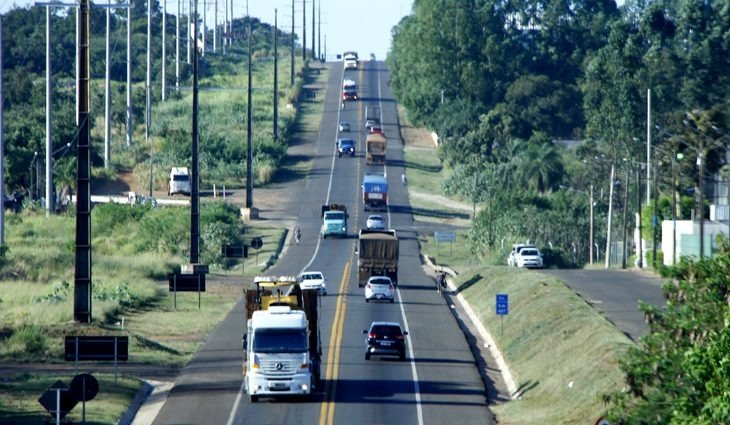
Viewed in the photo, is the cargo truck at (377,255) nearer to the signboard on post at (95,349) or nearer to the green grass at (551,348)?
the green grass at (551,348)

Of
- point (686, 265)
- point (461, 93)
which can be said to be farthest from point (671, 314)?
point (461, 93)

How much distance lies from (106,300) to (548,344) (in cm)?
2361

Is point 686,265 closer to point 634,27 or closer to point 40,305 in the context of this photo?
point 40,305

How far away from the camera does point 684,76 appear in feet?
512

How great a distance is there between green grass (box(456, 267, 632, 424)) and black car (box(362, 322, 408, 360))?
4162mm

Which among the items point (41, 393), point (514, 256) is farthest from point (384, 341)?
point (514, 256)

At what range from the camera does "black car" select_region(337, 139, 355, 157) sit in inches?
6102

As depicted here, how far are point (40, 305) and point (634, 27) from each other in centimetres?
12429

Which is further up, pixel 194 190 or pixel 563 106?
pixel 563 106

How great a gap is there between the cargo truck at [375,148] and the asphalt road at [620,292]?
204ft

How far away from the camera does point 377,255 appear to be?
81.1m

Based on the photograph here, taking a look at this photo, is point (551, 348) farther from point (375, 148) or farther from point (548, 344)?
point (375, 148)

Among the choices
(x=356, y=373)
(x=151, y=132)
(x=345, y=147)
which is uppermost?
(x=151, y=132)

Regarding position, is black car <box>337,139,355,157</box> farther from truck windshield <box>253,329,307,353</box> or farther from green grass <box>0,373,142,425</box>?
truck windshield <box>253,329,307,353</box>
